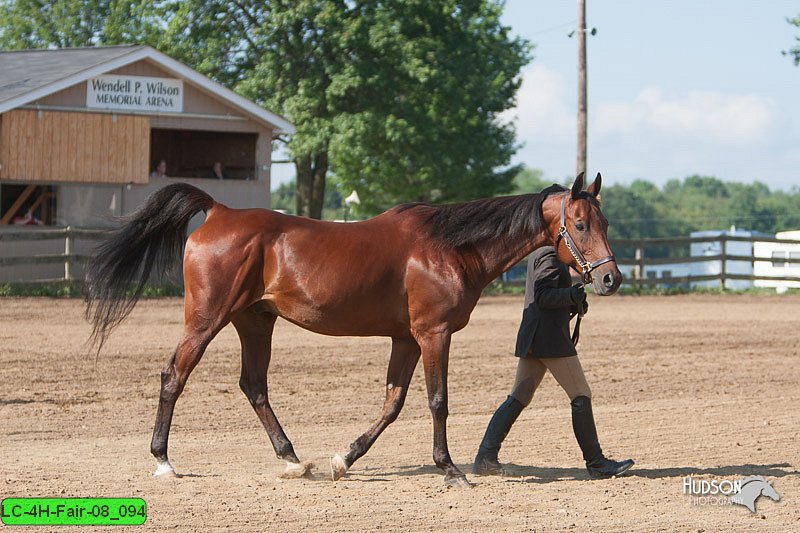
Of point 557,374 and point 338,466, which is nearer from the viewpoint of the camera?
point 338,466

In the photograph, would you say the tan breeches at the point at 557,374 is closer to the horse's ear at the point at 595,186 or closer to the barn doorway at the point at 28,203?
the horse's ear at the point at 595,186

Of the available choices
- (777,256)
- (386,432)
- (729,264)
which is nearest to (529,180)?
(729,264)

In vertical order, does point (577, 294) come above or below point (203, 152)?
below

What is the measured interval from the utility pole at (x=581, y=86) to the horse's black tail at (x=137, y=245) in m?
19.0

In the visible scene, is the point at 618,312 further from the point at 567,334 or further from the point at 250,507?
the point at 250,507

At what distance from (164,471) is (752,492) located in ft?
12.2

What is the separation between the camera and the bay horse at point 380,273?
7.10 m

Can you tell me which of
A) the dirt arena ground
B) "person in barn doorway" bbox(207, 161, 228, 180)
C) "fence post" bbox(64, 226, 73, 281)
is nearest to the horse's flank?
the dirt arena ground

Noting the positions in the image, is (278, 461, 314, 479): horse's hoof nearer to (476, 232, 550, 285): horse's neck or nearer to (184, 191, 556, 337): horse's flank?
(184, 191, 556, 337): horse's flank

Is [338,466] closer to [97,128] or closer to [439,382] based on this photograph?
[439,382]

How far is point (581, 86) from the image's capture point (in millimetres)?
26156

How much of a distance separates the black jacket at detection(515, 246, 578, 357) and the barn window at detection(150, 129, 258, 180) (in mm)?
19791

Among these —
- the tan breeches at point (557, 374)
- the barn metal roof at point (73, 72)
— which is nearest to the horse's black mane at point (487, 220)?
the tan breeches at point (557, 374)

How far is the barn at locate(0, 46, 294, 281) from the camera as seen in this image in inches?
883
